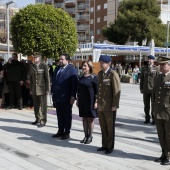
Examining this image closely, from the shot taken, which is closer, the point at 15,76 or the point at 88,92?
the point at 88,92

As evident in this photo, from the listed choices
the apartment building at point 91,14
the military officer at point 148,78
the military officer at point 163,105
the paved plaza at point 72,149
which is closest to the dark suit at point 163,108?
the military officer at point 163,105

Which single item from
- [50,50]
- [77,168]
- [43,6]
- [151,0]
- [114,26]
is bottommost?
[77,168]

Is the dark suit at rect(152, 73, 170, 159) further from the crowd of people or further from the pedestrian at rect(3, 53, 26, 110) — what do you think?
the pedestrian at rect(3, 53, 26, 110)

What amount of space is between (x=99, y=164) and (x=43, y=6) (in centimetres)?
737

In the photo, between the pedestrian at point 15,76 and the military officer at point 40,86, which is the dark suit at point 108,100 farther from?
the pedestrian at point 15,76

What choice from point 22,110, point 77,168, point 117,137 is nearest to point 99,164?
point 77,168

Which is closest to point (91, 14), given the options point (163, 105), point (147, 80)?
point (147, 80)

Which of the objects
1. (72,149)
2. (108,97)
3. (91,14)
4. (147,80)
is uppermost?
(91,14)

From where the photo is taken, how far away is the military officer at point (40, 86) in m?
7.68

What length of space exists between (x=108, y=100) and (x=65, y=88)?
132cm

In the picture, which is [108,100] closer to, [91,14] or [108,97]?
[108,97]

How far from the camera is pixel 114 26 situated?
43.2 metres

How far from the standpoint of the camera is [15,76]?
992 centimetres

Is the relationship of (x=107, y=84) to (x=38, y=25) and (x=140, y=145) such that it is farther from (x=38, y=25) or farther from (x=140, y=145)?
(x=38, y=25)
